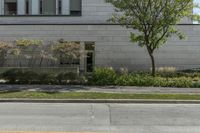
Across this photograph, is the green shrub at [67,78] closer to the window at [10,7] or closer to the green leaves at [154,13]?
the green leaves at [154,13]

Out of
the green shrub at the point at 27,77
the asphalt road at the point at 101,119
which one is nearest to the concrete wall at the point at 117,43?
the green shrub at the point at 27,77

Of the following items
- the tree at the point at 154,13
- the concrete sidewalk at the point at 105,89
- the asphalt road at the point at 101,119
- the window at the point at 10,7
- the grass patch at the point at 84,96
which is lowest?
the concrete sidewalk at the point at 105,89

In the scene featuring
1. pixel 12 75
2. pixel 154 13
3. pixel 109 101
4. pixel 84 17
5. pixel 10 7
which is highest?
pixel 10 7

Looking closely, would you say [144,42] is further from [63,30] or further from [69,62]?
[63,30]

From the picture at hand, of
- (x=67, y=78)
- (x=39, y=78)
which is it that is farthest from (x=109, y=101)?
(x=39, y=78)

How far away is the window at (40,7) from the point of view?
48594 mm

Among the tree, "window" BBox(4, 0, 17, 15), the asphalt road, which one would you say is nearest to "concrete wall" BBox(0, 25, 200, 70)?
"window" BBox(4, 0, 17, 15)

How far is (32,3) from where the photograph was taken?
4888 cm

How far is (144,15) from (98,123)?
19740 millimetres

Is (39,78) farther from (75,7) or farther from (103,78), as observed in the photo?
(75,7)

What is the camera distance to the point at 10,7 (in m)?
49.2

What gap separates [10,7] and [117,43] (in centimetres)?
1243

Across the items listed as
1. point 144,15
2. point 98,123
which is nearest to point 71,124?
point 98,123

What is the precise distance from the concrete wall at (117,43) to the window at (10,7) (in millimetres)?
4250
